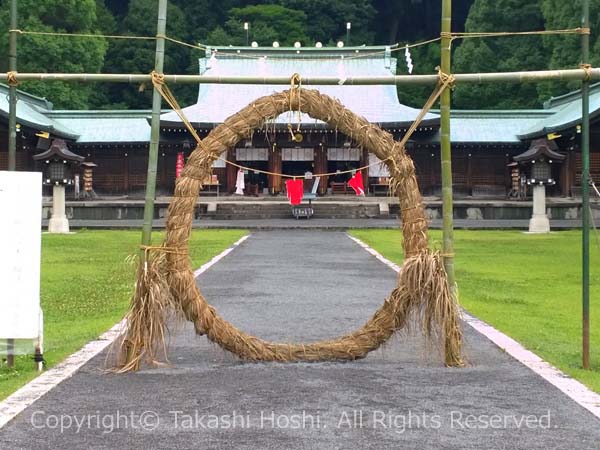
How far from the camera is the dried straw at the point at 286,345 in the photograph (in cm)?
647

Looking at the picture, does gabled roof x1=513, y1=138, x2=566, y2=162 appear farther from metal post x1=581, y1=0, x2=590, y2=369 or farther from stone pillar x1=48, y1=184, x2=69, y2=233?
metal post x1=581, y1=0, x2=590, y2=369

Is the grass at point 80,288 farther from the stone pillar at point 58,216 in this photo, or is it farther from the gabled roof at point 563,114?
the gabled roof at point 563,114

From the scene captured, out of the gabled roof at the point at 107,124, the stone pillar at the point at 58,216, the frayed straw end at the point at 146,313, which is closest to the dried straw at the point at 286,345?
the frayed straw end at the point at 146,313

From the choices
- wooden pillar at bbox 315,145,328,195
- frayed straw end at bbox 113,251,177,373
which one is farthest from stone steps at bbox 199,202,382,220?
frayed straw end at bbox 113,251,177,373

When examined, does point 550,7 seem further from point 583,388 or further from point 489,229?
point 583,388

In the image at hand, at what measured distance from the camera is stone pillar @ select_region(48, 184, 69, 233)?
26.1 m

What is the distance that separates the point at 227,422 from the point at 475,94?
1867 inches

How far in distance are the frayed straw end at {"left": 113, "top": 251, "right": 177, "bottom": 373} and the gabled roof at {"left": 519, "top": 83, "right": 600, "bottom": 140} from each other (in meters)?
27.4

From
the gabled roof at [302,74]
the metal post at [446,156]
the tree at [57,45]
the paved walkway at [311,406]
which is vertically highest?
the tree at [57,45]

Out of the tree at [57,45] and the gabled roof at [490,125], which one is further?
the tree at [57,45]

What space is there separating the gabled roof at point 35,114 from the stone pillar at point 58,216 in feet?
26.5

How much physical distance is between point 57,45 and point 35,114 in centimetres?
731

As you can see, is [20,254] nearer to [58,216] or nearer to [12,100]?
[12,100]

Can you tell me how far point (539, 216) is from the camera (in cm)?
2612
